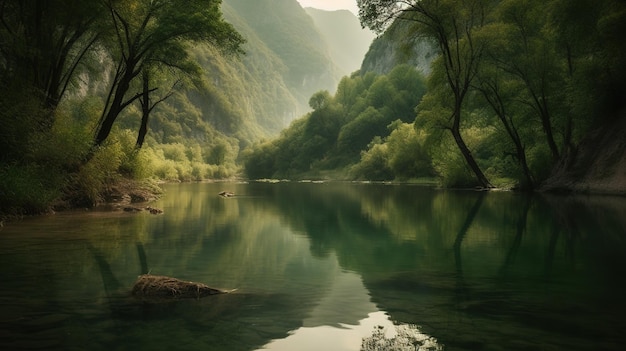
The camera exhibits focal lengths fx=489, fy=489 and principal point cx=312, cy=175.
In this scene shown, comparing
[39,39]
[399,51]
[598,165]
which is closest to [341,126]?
[399,51]

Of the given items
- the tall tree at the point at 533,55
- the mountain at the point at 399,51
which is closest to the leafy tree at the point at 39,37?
the mountain at the point at 399,51

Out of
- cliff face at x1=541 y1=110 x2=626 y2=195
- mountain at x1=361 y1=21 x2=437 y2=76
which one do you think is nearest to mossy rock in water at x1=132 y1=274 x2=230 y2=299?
cliff face at x1=541 y1=110 x2=626 y2=195

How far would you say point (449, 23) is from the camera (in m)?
42.8

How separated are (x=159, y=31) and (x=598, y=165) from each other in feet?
110

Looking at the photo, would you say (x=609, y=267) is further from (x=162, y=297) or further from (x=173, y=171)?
(x=173, y=171)

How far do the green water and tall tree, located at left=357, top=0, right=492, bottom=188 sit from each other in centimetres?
2561

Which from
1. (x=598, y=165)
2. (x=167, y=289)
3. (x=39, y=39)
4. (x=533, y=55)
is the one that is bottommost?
(x=167, y=289)

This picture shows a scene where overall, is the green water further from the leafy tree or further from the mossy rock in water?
the leafy tree

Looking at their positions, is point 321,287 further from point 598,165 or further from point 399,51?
point 399,51

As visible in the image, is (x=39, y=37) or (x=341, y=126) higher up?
(x=341, y=126)

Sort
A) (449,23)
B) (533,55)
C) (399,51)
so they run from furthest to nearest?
(399,51) < (449,23) < (533,55)

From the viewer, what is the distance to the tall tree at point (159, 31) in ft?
94.7

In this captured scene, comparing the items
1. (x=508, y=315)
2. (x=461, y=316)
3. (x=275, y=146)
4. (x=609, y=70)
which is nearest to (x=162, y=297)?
(x=461, y=316)

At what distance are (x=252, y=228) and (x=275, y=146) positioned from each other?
484ft
